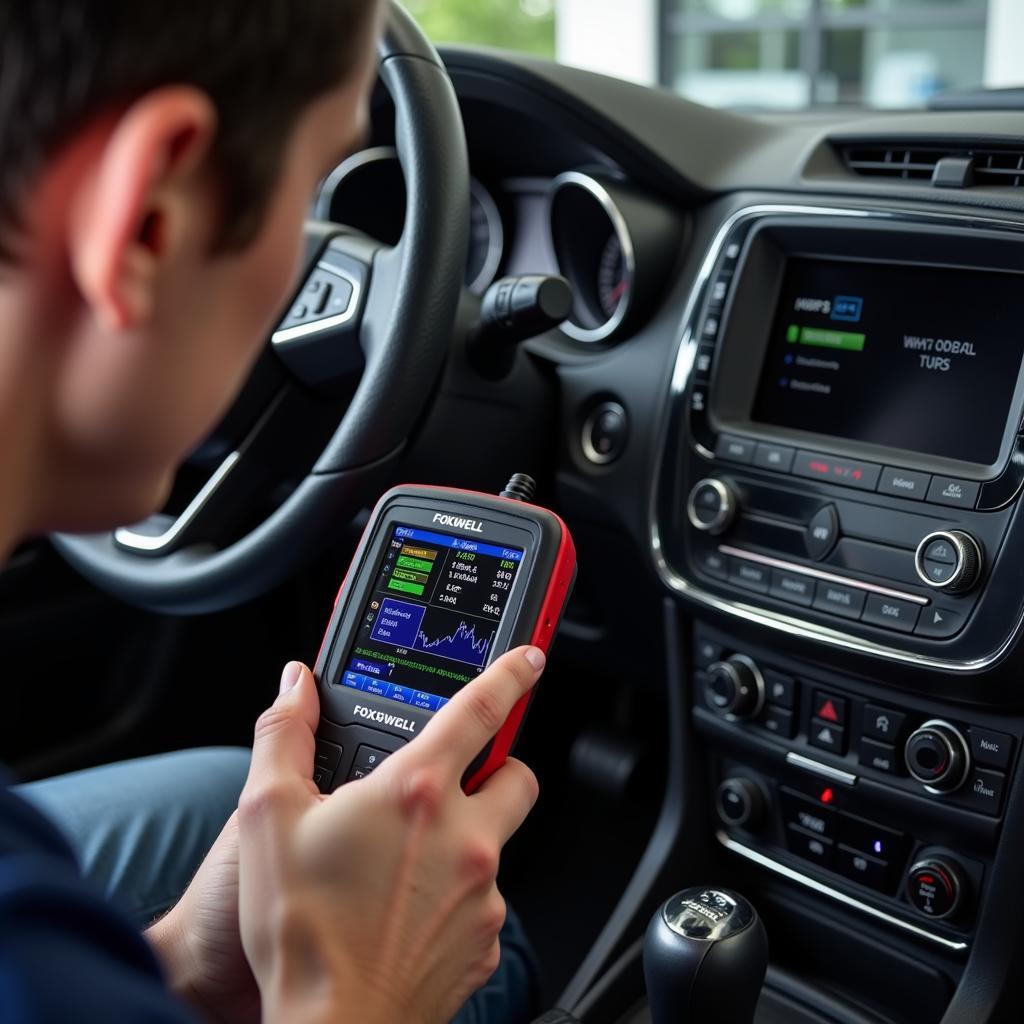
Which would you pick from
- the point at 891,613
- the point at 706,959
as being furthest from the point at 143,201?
the point at 891,613

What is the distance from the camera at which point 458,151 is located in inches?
38.2

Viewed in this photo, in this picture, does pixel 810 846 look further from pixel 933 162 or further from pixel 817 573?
pixel 933 162

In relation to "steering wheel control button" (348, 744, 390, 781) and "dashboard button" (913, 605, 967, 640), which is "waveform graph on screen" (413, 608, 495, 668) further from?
"dashboard button" (913, 605, 967, 640)

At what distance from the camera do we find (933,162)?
97 centimetres

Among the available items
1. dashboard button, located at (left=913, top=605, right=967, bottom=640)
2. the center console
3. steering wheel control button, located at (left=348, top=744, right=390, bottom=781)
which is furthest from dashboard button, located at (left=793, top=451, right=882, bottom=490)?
steering wheel control button, located at (left=348, top=744, right=390, bottom=781)

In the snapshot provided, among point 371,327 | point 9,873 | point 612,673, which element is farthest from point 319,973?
point 612,673

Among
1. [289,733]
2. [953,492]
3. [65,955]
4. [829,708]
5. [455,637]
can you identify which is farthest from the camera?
[829,708]

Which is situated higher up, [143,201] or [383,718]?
[143,201]

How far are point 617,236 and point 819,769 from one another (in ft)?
1.63

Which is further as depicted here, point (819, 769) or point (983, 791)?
point (819, 769)

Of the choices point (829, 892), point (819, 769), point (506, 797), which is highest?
point (506, 797)

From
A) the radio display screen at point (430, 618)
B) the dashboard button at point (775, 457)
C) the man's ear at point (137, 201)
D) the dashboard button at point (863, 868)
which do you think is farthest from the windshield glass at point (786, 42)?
the man's ear at point (137, 201)

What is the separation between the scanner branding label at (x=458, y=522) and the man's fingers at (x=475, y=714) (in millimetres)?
165

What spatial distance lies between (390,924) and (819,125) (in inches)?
34.4
